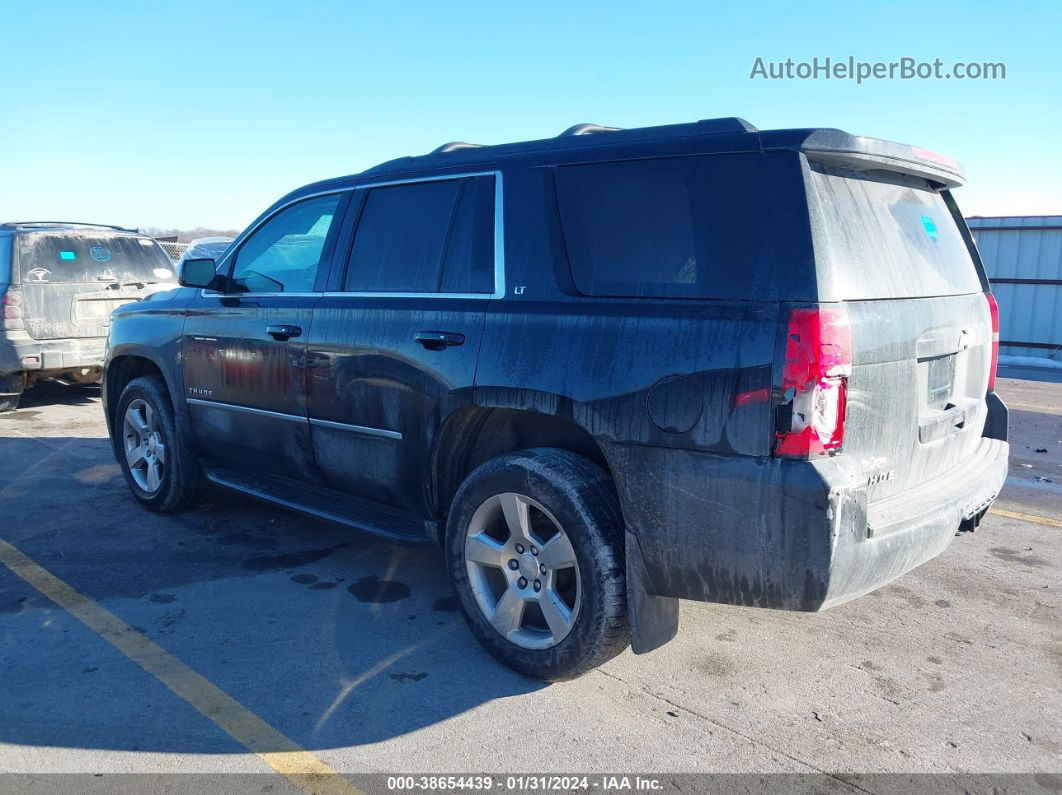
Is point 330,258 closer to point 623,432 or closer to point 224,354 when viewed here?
point 224,354

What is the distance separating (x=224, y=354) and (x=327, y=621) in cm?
176

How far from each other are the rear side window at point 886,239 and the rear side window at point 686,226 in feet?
0.44

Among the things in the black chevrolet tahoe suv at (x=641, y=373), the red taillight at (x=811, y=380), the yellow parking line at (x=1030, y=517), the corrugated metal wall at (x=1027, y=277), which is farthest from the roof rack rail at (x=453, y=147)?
the corrugated metal wall at (x=1027, y=277)

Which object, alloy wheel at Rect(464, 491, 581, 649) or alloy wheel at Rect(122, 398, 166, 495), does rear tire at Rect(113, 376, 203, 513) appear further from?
alloy wheel at Rect(464, 491, 581, 649)

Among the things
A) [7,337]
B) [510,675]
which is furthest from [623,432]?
[7,337]

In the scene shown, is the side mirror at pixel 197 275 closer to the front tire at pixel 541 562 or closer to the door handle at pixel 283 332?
the door handle at pixel 283 332

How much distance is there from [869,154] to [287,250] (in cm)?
307

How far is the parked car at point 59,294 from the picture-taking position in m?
9.15

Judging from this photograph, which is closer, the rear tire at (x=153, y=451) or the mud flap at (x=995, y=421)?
the mud flap at (x=995, y=421)

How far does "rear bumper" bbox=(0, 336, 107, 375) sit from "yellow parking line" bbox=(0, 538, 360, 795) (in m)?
5.28

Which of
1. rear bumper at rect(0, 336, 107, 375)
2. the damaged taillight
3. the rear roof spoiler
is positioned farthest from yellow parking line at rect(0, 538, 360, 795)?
the damaged taillight

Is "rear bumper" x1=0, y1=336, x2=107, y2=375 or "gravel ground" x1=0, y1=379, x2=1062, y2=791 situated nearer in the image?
"gravel ground" x1=0, y1=379, x2=1062, y2=791

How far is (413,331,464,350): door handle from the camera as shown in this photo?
3.76 m

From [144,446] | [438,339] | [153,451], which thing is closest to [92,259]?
[144,446]
